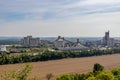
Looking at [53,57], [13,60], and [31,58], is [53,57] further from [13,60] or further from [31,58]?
[13,60]

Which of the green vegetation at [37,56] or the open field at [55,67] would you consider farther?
the green vegetation at [37,56]

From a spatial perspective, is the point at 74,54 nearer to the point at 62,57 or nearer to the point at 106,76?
the point at 62,57

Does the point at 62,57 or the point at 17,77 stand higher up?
the point at 17,77

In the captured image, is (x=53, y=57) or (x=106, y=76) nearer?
(x=106, y=76)

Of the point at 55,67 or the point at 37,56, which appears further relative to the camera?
the point at 37,56

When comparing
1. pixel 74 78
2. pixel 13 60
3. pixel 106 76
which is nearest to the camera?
pixel 106 76

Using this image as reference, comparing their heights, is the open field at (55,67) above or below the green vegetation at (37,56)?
below

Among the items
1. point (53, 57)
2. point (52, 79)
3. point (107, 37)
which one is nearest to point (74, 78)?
point (52, 79)

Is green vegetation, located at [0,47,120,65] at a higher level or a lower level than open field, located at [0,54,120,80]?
higher

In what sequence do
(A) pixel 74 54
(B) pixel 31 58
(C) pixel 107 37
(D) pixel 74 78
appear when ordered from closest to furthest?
1. (D) pixel 74 78
2. (B) pixel 31 58
3. (A) pixel 74 54
4. (C) pixel 107 37

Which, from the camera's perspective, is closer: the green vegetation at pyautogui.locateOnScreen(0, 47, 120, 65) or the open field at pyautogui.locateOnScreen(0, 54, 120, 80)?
the open field at pyautogui.locateOnScreen(0, 54, 120, 80)

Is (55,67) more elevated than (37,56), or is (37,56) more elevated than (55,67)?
(37,56)
